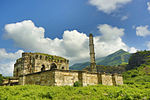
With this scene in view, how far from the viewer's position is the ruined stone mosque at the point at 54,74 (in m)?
15.8

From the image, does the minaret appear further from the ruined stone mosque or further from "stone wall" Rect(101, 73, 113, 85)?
"stone wall" Rect(101, 73, 113, 85)

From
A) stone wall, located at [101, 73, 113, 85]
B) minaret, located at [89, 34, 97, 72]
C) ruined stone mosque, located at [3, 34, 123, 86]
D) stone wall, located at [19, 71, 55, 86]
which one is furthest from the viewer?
minaret, located at [89, 34, 97, 72]

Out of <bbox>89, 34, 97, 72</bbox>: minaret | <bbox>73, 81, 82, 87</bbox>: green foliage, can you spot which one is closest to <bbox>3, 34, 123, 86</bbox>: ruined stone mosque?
<bbox>89, 34, 97, 72</bbox>: minaret

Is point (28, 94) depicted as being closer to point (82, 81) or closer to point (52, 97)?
point (52, 97)

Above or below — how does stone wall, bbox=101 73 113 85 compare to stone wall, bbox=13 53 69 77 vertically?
below

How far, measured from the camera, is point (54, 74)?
49.9 feet

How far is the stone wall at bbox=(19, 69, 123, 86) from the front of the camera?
1547cm

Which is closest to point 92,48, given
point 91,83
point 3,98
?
point 91,83

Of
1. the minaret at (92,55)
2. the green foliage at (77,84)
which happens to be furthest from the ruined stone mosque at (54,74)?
the green foliage at (77,84)

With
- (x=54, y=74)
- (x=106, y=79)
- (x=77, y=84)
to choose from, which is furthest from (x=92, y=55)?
(x=54, y=74)

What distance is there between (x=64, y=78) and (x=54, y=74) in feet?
4.98

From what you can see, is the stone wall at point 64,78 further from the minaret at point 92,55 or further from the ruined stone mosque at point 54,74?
the minaret at point 92,55

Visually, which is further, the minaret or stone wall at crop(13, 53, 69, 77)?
stone wall at crop(13, 53, 69, 77)

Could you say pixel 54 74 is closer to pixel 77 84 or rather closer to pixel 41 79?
pixel 41 79
